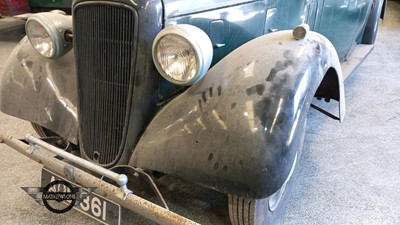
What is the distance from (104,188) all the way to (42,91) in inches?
32.9

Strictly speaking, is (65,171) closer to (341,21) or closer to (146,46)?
(146,46)

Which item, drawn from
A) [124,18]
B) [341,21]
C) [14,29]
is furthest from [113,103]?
[14,29]

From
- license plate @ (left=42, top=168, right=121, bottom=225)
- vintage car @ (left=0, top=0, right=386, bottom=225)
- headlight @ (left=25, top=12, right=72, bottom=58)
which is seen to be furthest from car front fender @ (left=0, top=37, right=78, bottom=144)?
license plate @ (left=42, top=168, right=121, bottom=225)

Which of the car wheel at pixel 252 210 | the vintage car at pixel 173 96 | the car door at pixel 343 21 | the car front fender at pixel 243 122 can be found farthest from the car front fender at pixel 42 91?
the car door at pixel 343 21

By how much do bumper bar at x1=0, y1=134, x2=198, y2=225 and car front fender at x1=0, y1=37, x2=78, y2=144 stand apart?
0.80 feet

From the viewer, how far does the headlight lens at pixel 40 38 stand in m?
1.90

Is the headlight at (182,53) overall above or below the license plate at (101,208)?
above

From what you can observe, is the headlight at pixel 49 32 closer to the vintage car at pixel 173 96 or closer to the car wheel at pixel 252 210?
the vintage car at pixel 173 96

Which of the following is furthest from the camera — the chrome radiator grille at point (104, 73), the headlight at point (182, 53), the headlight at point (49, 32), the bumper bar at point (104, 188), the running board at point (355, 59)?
the running board at point (355, 59)

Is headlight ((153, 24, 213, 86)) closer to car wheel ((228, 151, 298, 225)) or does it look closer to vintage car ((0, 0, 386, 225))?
vintage car ((0, 0, 386, 225))

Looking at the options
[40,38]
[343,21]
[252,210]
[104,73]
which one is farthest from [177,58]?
[343,21]

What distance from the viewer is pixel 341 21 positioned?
133 inches

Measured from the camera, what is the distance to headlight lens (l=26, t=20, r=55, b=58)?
A: 1.90 metres

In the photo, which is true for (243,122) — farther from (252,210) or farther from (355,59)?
(355,59)
